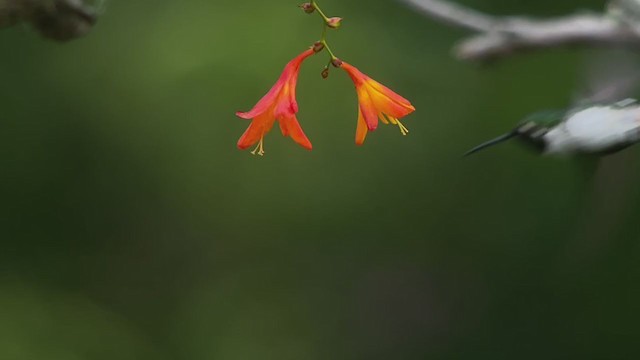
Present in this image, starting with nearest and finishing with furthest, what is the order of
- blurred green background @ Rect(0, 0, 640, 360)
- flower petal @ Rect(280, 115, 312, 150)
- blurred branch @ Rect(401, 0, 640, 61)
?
flower petal @ Rect(280, 115, 312, 150) < blurred branch @ Rect(401, 0, 640, 61) < blurred green background @ Rect(0, 0, 640, 360)

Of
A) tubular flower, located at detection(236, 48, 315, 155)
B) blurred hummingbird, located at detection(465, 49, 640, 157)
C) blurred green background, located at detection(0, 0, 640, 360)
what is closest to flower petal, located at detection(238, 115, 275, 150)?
tubular flower, located at detection(236, 48, 315, 155)

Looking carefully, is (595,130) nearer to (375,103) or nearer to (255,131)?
(375,103)

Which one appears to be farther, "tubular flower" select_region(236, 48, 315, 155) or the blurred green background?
the blurred green background

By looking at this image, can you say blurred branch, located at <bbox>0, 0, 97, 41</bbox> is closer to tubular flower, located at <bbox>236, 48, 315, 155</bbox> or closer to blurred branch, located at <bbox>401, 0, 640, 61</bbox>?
tubular flower, located at <bbox>236, 48, 315, 155</bbox>

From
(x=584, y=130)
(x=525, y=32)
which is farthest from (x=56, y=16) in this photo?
(x=525, y=32)

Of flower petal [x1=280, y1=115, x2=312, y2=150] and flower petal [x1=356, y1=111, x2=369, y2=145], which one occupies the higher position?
flower petal [x1=356, y1=111, x2=369, y2=145]

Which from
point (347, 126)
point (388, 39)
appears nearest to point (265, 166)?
point (347, 126)

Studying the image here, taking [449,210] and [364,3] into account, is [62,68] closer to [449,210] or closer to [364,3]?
[364,3]

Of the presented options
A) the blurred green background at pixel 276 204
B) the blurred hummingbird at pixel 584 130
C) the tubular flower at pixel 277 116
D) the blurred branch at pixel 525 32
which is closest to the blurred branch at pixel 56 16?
the tubular flower at pixel 277 116
